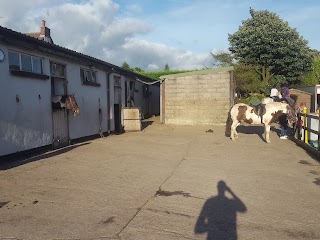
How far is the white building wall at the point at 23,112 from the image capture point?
8.94 meters

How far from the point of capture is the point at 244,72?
35.6 meters

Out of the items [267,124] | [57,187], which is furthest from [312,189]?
[267,124]

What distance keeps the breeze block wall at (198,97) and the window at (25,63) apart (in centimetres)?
1211

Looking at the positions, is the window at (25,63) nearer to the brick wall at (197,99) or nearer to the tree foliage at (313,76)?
the brick wall at (197,99)

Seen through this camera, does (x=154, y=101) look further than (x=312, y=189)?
Yes

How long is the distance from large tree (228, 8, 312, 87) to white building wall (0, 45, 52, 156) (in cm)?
2946

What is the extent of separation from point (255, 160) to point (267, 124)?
4375mm

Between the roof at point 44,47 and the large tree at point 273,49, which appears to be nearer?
the roof at point 44,47

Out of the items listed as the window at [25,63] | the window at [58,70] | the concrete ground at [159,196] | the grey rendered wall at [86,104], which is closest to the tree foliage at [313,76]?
the grey rendered wall at [86,104]

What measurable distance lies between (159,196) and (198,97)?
52.0ft

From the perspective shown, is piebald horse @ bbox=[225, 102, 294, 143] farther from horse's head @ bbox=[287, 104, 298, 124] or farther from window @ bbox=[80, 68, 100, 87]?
window @ bbox=[80, 68, 100, 87]

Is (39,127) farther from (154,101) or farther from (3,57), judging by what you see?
(154,101)

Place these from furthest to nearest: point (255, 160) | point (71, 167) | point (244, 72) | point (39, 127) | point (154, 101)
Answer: point (244, 72) → point (154, 101) → point (39, 127) → point (255, 160) → point (71, 167)

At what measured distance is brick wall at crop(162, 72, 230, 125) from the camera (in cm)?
2086
